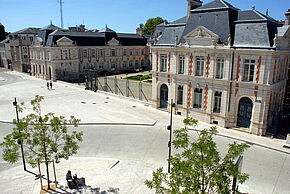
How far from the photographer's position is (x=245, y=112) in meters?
20.5

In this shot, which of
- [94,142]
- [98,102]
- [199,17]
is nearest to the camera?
[94,142]

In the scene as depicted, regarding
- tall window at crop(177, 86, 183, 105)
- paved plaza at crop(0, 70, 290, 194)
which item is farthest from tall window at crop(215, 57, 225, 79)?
paved plaza at crop(0, 70, 290, 194)

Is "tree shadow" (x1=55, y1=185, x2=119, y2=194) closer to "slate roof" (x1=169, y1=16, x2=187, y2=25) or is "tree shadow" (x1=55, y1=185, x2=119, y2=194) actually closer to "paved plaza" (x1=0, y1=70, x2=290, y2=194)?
"paved plaza" (x1=0, y1=70, x2=290, y2=194)

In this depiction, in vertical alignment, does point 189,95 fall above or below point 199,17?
below

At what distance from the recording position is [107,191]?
12.2m

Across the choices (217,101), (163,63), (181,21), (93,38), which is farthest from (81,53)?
(217,101)

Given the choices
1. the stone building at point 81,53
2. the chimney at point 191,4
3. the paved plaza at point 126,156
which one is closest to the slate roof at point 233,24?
the chimney at point 191,4

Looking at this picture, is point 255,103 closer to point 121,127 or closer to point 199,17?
point 199,17

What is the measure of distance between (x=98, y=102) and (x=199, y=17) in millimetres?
16318

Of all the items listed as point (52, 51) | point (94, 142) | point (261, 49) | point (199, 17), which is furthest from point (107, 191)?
point (52, 51)

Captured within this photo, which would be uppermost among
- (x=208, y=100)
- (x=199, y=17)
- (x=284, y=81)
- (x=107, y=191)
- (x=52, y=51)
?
(x=199, y=17)

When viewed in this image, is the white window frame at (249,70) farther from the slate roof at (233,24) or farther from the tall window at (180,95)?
the tall window at (180,95)

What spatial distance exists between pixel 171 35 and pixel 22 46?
44647 mm

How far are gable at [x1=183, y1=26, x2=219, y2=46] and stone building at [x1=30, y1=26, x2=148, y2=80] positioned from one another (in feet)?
103
